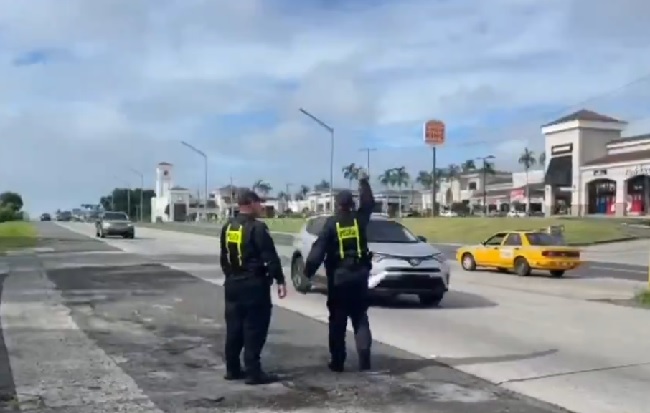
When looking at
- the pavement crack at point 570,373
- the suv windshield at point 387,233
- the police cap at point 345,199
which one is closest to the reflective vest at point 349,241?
the police cap at point 345,199

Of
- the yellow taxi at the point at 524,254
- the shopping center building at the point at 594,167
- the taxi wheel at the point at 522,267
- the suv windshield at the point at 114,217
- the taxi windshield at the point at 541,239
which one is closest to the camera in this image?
the yellow taxi at the point at 524,254

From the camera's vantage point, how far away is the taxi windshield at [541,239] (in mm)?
25867

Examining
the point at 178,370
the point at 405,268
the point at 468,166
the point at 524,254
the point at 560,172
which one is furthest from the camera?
the point at 468,166

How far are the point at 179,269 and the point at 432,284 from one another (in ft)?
36.6

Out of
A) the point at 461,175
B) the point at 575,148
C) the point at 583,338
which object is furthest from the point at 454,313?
the point at 461,175

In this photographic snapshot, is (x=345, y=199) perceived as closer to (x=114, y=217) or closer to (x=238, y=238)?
(x=238, y=238)

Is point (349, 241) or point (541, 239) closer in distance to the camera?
point (349, 241)

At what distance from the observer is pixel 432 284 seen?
592 inches

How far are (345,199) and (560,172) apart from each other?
287ft

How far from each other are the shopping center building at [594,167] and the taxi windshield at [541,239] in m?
54.2

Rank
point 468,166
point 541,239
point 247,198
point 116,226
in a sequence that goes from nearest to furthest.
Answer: point 247,198 → point 541,239 → point 116,226 → point 468,166

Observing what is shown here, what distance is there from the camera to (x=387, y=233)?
1633cm

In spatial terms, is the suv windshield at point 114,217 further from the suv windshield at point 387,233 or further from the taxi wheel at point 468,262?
the suv windshield at point 387,233

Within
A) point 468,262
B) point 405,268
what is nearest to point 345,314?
point 405,268
